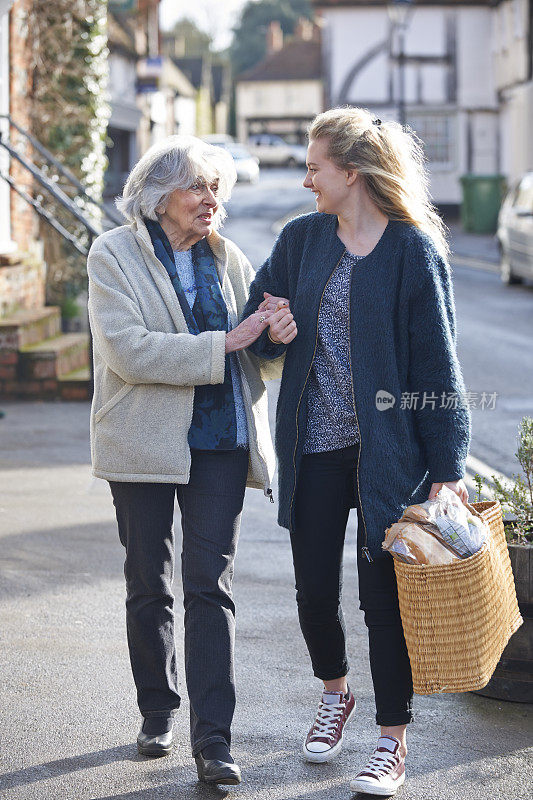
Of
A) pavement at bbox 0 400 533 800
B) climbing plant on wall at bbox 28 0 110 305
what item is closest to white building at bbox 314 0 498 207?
climbing plant on wall at bbox 28 0 110 305

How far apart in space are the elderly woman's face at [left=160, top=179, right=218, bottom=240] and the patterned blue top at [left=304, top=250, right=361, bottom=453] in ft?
A: 1.47

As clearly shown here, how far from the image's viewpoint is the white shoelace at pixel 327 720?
12.4 feet

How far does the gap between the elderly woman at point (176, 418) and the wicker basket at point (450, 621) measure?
59cm

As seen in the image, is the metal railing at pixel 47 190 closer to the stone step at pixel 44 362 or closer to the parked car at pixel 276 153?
the stone step at pixel 44 362

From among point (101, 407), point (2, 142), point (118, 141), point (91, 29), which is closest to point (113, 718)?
point (101, 407)

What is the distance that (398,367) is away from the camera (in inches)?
139

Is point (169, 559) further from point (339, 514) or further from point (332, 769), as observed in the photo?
point (332, 769)

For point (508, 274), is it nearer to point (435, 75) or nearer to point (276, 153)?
point (435, 75)

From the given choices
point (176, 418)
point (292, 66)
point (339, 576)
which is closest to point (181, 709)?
point (339, 576)

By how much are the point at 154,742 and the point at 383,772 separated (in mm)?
736

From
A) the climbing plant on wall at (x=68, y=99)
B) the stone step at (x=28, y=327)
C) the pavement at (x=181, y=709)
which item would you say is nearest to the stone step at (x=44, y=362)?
the stone step at (x=28, y=327)

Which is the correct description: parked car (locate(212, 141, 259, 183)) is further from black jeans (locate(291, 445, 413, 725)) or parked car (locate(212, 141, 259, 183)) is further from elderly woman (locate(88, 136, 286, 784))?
black jeans (locate(291, 445, 413, 725))

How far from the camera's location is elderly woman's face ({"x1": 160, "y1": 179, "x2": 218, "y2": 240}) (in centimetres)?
366

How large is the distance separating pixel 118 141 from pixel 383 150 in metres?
37.9
